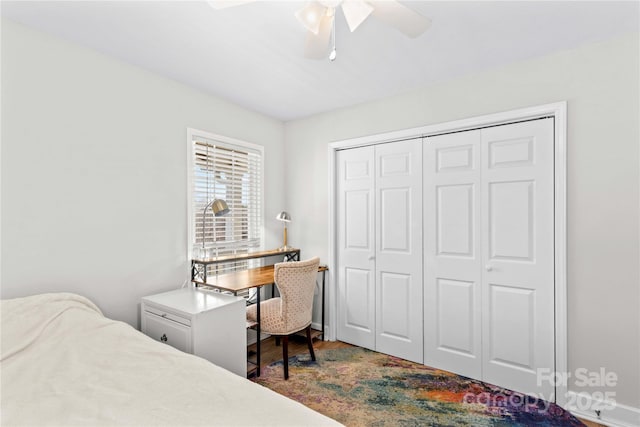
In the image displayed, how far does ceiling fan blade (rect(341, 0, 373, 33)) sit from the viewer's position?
4.53 feet

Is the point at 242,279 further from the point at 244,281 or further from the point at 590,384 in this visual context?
the point at 590,384

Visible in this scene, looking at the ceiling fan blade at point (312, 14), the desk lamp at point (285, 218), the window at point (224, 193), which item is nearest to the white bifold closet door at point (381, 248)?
the desk lamp at point (285, 218)

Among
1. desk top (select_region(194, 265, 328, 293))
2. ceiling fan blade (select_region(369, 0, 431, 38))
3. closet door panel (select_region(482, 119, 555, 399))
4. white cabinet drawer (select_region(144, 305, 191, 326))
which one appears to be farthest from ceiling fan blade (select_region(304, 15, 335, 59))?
white cabinet drawer (select_region(144, 305, 191, 326))

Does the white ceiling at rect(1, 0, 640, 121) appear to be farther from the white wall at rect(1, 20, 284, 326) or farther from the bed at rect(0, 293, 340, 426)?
the bed at rect(0, 293, 340, 426)

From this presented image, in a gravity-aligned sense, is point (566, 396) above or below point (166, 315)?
below

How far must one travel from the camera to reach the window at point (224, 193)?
2.84 m

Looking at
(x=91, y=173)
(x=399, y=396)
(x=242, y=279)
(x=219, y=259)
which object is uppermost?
(x=91, y=173)

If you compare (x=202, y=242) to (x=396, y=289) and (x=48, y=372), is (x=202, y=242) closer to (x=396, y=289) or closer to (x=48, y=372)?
(x=48, y=372)

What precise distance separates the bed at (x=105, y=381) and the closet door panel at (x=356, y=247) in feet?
6.58

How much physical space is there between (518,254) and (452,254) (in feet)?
1.58

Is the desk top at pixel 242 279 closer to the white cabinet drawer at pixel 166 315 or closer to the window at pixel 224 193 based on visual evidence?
the window at pixel 224 193

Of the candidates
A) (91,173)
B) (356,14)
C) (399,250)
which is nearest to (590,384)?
(399,250)

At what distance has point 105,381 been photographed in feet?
4.26

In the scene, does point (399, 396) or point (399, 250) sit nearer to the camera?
point (399, 396)
